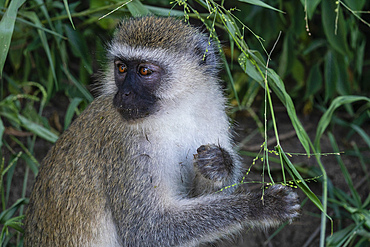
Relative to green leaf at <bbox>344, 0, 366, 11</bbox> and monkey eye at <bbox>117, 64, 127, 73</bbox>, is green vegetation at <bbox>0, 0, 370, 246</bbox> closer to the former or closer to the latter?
green leaf at <bbox>344, 0, 366, 11</bbox>

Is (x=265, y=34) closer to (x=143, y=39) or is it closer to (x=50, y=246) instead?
(x=143, y=39)

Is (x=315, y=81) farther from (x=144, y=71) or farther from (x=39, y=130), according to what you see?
(x=39, y=130)

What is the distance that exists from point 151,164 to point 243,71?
6.84ft

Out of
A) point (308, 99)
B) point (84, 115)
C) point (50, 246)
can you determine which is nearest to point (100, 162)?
point (84, 115)

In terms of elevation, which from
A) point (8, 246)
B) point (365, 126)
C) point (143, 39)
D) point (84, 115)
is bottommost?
point (8, 246)

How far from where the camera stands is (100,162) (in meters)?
3.18

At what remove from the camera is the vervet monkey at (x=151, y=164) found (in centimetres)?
292

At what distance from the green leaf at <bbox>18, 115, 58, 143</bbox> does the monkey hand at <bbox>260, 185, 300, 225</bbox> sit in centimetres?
187

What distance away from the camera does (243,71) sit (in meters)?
4.81

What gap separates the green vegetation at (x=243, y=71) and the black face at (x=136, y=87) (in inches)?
20.9

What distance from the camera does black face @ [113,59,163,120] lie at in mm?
2807

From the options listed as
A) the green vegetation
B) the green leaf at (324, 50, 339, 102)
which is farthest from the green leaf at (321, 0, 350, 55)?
the green leaf at (324, 50, 339, 102)

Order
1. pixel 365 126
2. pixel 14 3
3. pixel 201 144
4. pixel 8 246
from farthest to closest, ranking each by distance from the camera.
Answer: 1. pixel 365 126
2. pixel 8 246
3. pixel 201 144
4. pixel 14 3

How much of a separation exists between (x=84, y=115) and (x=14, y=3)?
86 cm
